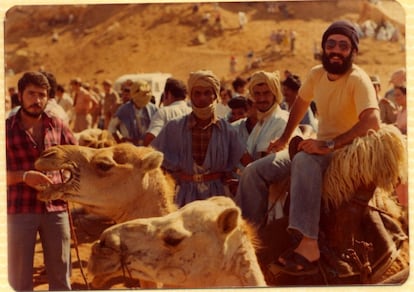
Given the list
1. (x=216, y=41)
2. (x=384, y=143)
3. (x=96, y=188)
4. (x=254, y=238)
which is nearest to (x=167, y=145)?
(x=96, y=188)

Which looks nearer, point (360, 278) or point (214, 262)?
point (214, 262)

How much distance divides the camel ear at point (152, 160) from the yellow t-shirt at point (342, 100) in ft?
4.19

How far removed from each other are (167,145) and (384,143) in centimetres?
179

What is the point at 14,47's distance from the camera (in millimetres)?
8195

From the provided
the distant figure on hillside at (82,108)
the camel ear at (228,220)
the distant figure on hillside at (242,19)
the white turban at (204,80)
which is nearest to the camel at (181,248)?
the camel ear at (228,220)

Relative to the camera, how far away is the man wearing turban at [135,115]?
27.6 ft

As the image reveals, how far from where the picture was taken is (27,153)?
293 inches

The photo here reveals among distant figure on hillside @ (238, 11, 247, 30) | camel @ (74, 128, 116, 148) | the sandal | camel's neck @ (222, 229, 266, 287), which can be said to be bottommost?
the sandal

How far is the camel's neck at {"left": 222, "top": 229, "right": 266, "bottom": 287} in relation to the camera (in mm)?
6355

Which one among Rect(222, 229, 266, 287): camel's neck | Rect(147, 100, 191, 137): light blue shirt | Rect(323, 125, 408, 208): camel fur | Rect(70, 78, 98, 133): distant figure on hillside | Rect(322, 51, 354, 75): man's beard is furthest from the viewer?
Rect(70, 78, 98, 133): distant figure on hillside

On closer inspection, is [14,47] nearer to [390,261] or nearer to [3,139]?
[3,139]

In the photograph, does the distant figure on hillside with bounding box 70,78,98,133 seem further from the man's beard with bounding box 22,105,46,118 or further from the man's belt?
the man's belt

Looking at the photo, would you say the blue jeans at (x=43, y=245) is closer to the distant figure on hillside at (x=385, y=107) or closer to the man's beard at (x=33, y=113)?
the man's beard at (x=33, y=113)

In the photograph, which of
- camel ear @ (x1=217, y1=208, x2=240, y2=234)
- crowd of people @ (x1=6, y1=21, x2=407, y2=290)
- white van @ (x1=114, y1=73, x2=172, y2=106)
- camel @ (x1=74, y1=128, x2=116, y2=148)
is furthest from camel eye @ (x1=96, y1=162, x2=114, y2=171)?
camel ear @ (x1=217, y1=208, x2=240, y2=234)
